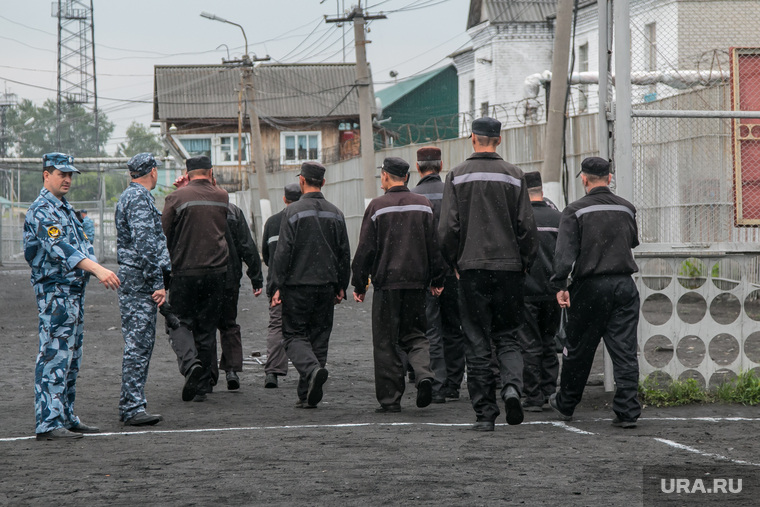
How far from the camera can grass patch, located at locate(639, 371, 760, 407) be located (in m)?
8.40

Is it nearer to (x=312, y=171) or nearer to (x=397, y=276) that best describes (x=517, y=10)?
(x=312, y=171)

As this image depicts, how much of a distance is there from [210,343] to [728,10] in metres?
19.6

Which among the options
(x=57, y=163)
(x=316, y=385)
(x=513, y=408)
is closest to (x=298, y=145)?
(x=316, y=385)

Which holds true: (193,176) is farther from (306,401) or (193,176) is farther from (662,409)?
(662,409)

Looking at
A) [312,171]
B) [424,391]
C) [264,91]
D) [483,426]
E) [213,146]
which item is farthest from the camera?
[264,91]

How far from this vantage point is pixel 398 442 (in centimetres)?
653

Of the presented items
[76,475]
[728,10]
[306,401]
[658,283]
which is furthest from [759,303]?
[728,10]

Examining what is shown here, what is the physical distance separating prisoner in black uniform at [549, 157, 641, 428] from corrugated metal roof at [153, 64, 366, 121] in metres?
49.6

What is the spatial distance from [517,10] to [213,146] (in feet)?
83.6

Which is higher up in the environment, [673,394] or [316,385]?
[316,385]

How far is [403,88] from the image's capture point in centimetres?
6247

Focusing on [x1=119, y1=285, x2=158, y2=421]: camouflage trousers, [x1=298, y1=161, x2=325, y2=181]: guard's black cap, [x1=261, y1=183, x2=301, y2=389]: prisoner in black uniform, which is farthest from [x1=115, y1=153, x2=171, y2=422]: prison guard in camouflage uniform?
[x1=261, y1=183, x2=301, y2=389]: prisoner in black uniform

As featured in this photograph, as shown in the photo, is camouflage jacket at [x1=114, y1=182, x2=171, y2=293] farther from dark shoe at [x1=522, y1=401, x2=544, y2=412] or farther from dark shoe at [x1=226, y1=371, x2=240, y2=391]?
dark shoe at [x1=522, y1=401, x2=544, y2=412]

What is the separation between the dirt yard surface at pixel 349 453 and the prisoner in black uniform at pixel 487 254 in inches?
19.0
